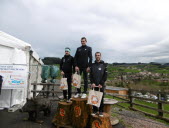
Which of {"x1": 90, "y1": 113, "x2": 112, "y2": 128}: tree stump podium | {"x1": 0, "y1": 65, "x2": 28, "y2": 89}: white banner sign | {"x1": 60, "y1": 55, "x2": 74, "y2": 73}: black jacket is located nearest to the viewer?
{"x1": 90, "y1": 113, "x2": 112, "y2": 128}: tree stump podium

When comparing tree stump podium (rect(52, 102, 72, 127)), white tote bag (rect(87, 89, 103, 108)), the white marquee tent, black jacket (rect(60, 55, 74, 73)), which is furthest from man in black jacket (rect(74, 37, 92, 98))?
the white marquee tent

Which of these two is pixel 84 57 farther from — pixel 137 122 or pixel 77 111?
pixel 137 122

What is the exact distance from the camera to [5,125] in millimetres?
4320

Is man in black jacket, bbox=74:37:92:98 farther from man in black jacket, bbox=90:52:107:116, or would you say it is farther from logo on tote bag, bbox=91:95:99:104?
logo on tote bag, bbox=91:95:99:104

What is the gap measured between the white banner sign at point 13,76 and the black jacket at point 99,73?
117 inches

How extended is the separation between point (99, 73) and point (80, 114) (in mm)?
1239

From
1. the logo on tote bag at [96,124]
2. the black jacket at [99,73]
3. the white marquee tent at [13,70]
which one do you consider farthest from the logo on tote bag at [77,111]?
the white marquee tent at [13,70]

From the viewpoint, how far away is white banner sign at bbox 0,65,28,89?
5523 mm

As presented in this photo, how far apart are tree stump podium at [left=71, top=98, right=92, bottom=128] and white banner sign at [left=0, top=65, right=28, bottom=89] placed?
2.67 meters

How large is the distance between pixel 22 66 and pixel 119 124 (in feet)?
13.8

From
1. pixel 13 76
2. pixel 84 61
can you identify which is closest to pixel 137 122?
pixel 84 61

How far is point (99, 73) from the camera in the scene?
4.12m

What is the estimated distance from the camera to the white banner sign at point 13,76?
5523 millimetres

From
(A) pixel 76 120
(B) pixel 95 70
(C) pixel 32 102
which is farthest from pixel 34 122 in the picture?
(B) pixel 95 70
